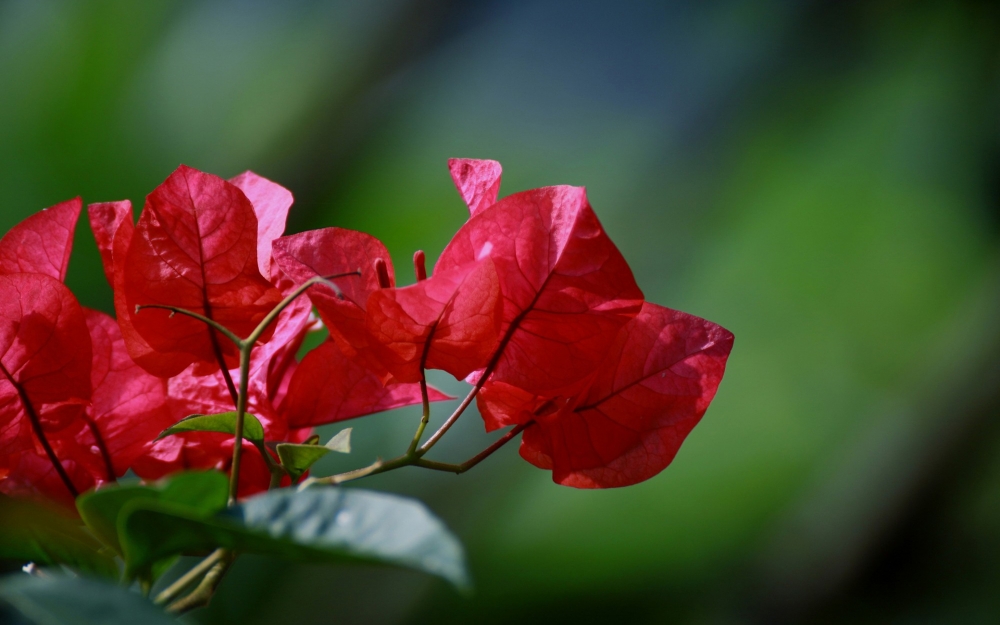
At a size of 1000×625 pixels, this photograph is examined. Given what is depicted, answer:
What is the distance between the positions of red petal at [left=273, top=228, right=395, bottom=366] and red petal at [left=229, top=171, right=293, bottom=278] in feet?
0.12

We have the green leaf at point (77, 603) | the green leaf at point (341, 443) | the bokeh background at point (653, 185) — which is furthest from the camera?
the bokeh background at point (653, 185)

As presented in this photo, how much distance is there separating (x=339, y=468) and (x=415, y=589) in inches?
12.6

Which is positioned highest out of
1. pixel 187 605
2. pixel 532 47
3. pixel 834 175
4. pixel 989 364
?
pixel 532 47

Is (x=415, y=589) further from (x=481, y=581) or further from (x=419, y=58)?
(x=419, y=58)

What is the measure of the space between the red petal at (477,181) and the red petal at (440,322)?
58 mm

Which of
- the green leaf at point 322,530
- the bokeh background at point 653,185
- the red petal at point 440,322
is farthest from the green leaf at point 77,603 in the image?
the bokeh background at point 653,185

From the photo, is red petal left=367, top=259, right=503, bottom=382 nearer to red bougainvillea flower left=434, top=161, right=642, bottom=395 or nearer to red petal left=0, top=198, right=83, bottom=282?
red bougainvillea flower left=434, top=161, right=642, bottom=395

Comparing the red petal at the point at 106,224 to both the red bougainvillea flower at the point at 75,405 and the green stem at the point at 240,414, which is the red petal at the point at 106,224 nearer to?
the red bougainvillea flower at the point at 75,405

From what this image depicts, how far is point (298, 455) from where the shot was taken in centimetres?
25

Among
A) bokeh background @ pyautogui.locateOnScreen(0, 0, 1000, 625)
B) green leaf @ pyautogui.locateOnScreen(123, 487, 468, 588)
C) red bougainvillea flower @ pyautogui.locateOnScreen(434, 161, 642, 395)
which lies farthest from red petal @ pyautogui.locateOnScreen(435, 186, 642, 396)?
bokeh background @ pyautogui.locateOnScreen(0, 0, 1000, 625)

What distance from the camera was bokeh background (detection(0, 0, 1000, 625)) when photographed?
1.55m

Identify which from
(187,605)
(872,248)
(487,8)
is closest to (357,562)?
(187,605)

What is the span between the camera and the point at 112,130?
1660mm

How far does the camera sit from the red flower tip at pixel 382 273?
0.94 ft
